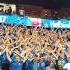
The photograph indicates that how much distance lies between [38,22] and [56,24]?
50cm

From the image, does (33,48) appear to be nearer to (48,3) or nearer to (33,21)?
(33,21)

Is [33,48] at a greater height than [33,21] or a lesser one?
lesser

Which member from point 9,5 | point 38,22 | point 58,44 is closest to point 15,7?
point 9,5

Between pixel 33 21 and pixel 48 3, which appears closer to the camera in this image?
pixel 33 21

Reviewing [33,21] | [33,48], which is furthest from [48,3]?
[33,48]

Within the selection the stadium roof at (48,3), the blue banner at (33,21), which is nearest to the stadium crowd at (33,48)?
the blue banner at (33,21)

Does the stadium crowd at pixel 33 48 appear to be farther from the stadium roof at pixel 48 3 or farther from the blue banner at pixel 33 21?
the stadium roof at pixel 48 3

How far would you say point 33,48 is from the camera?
24.1 feet

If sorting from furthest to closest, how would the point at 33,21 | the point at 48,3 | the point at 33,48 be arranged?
the point at 48,3
the point at 33,21
the point at 33,48

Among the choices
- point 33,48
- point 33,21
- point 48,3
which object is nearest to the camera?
point 33,48

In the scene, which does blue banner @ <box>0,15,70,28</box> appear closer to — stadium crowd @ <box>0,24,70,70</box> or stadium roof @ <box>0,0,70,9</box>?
stadium crowd @ <box>0,24,70,70</box>

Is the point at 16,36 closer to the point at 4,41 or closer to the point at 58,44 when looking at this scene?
the point at 4,41

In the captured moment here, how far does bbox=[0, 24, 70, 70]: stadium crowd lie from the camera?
23.1ft

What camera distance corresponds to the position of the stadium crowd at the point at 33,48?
7.04 metres
